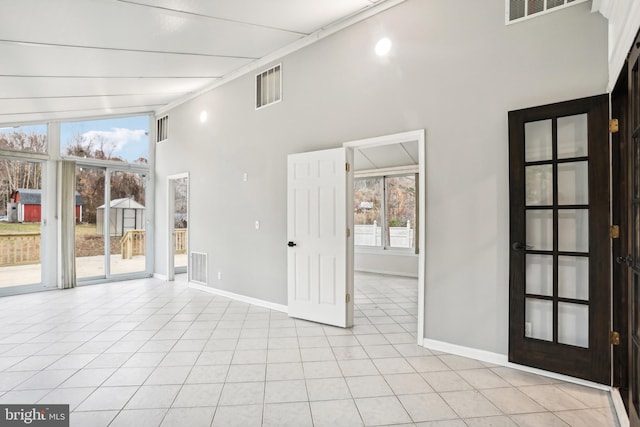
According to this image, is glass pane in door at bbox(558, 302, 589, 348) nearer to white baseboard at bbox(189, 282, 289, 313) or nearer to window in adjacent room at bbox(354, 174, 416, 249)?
white baseboard at bbox(189, 282, 289, 313)

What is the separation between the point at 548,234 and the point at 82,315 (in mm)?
5450

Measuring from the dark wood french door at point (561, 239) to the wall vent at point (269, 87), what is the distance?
10.1ft

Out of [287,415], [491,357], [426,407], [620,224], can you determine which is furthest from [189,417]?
[620,224]

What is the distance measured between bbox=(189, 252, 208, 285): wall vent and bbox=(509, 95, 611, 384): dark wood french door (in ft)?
16.0

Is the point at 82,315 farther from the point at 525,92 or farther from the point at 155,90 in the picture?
the point at 525,92

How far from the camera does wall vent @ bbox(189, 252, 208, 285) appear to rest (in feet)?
19.7

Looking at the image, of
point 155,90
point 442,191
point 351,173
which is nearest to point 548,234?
point 442,191

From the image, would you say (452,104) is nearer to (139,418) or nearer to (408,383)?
(408,383)

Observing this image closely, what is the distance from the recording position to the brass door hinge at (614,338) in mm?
2357

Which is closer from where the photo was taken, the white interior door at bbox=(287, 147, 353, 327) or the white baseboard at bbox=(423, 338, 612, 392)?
the white baseboard at bbox=(423, 338, 612, 392)

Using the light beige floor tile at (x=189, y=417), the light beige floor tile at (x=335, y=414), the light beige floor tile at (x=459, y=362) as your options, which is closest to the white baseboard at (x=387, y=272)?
the light beige floor tile at (x=459, y=362)

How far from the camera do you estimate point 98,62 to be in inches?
155

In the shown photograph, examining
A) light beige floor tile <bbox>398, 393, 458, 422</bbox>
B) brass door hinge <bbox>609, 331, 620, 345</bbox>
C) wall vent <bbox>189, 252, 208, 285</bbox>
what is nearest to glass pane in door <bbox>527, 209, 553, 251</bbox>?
brass door hinge <bbox>609, 331, 620, 345</bbox>

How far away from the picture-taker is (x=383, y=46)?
11.9ft
